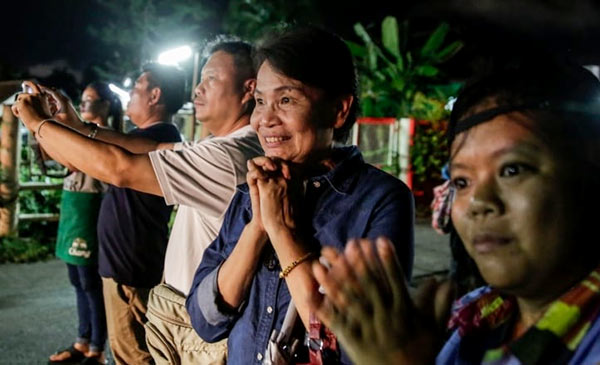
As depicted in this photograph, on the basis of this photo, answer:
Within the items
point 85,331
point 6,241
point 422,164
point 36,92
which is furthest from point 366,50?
point 36,92

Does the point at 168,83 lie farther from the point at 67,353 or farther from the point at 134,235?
the point at 67,353

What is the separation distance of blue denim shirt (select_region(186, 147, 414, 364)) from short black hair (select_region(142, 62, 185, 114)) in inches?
76.8

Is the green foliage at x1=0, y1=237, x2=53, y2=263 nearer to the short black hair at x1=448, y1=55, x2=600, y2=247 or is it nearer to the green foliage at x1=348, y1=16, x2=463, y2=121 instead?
the short black hair at x1=448, y1=55, x2=600, y2=247

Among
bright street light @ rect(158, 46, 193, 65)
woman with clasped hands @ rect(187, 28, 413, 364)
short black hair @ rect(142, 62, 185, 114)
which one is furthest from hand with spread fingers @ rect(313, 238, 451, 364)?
bright street light @ rect(158, 46, 193, 65)

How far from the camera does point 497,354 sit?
3.31ft

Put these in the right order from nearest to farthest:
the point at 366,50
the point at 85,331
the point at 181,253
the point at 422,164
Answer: the point at 181,253
the point at 85,331
the point at 422,164
the point at 366,50

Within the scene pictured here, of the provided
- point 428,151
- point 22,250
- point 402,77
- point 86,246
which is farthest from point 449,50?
point 86,246

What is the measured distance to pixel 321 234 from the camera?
1655 mm

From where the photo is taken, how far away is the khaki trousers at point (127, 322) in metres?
3.09

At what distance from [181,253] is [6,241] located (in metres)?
5.84

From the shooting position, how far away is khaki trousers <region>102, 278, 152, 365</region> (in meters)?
3.09

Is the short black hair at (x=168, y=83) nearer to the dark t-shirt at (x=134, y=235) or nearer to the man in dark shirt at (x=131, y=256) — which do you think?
the man in dark shirt at (x=131, y=256)

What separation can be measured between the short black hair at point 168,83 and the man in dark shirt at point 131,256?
0.62 feet

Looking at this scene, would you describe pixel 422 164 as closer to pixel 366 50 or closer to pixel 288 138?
pixel 366 50
